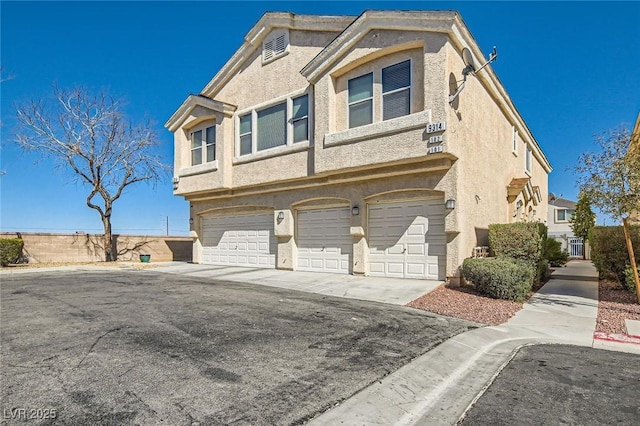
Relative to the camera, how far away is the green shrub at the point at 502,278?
869 centimetres

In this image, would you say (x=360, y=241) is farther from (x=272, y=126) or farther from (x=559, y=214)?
(x=559, y=214)

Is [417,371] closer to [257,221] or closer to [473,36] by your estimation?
[473,36]

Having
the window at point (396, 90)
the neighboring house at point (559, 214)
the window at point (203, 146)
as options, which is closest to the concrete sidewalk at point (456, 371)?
the window at point (396, 90)

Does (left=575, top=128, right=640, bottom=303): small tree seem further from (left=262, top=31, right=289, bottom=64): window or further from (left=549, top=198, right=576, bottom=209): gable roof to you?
(left=549, top=198, right=576, bottom=209): gable roof

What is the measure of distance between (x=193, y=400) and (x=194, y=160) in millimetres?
16485

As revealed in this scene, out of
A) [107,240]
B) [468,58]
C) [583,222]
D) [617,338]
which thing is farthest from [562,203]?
[107,240]

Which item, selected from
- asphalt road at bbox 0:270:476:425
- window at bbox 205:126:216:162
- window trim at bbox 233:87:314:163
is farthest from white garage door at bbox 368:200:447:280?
window at bbox 205:126:216:162

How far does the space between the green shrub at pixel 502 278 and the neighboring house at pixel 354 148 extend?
1.28 m

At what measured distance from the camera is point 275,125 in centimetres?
1495

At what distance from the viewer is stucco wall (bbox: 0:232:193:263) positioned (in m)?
20.6

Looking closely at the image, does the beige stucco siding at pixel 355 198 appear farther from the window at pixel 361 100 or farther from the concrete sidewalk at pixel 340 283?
the window at pixel 361 100

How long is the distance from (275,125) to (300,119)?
1.45m

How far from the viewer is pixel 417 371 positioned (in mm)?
4492

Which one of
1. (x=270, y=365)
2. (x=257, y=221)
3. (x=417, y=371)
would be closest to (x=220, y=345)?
(x=270, y=365)
